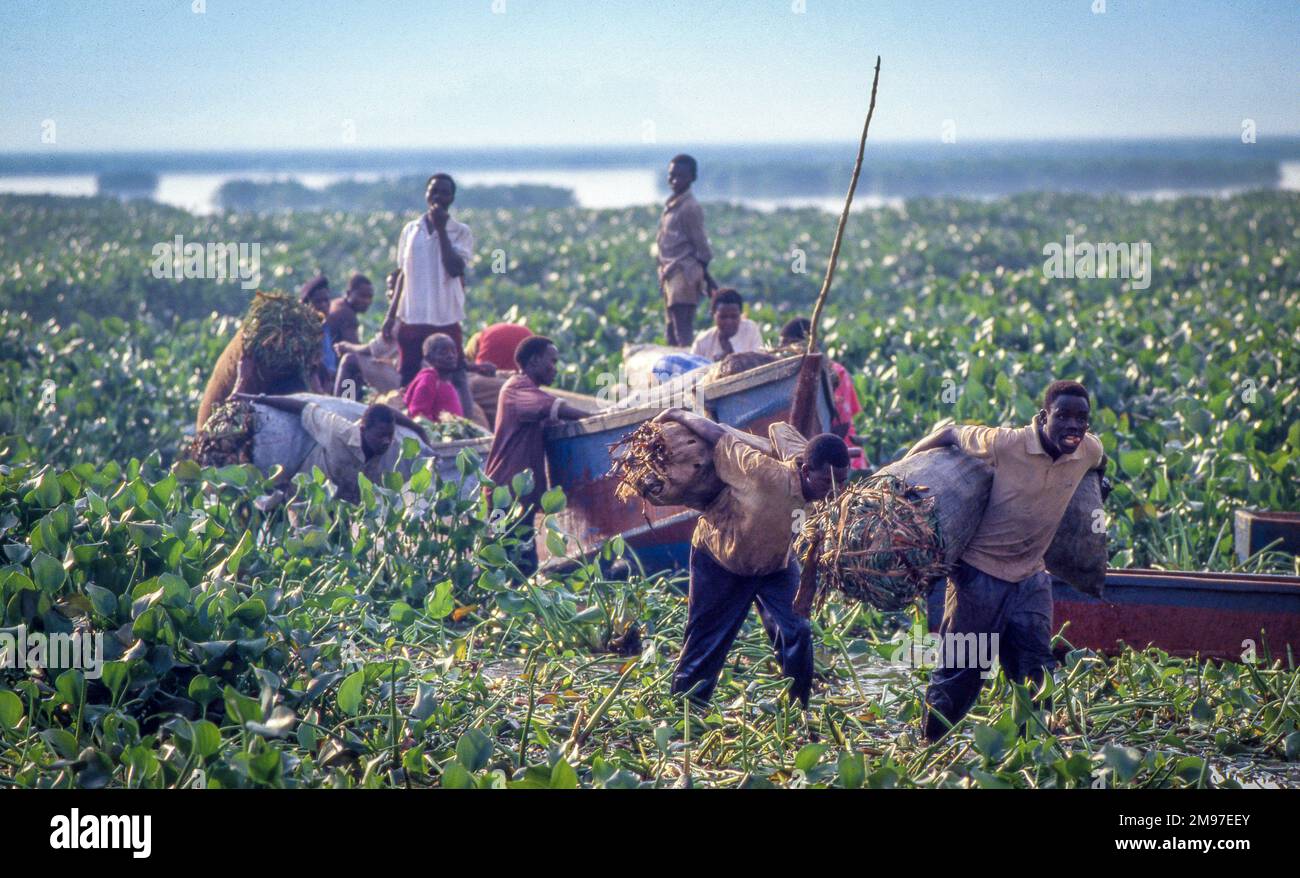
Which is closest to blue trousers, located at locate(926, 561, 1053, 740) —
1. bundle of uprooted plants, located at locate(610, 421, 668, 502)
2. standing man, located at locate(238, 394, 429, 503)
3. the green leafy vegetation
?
the green leafy vegetation

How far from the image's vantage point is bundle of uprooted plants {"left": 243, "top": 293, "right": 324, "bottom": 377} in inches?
336

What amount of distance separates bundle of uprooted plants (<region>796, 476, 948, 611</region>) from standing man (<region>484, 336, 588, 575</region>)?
312 centimetres

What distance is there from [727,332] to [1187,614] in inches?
154

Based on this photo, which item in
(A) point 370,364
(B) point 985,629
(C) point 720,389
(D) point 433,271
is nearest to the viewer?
(B) point 985,629

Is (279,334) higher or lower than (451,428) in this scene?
higher

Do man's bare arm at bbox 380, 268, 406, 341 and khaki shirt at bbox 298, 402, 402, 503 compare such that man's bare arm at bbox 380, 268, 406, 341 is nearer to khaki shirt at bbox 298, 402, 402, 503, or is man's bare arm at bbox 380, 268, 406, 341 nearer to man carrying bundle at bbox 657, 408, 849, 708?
khaki shirt at bbox 298, 402, 402, 503

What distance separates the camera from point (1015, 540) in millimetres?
5184

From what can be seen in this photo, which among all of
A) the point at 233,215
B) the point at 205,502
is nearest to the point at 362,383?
the point at 205,502

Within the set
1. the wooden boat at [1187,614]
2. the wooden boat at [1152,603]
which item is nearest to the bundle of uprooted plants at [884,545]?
the wooden boat at [1152,603]

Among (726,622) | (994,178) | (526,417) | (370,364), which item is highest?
(994,178)
